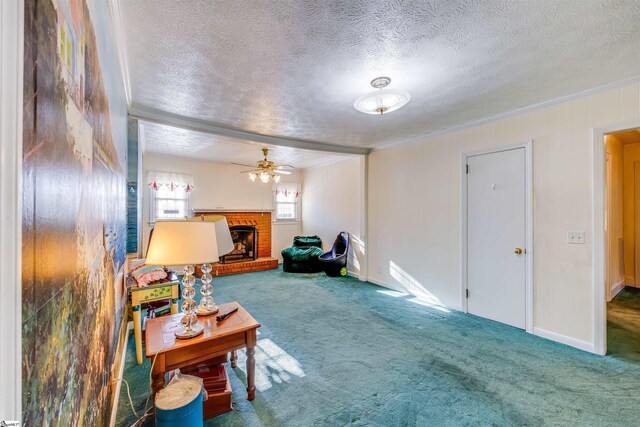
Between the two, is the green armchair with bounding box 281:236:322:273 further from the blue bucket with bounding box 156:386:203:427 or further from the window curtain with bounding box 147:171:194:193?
the blue bucket with bounding box 156:386:203:427

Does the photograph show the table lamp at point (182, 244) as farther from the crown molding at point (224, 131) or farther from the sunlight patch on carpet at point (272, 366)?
the crown molding at point (224, 131)

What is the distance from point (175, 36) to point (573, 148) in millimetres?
3751

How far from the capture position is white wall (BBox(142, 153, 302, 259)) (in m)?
5.64

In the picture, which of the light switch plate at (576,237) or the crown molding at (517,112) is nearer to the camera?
the crown molding at (517,112)

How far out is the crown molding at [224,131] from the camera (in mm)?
3164

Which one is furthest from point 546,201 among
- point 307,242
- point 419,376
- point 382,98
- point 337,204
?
point 307,242

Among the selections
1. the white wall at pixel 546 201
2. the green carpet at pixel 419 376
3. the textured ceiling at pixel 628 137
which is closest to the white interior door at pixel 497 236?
the white wall at pixel 546 201

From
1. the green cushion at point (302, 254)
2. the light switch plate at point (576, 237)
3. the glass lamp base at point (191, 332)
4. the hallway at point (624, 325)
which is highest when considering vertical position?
the light switch plate at point (576, 237)

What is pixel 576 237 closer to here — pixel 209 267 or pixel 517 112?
pixel 517 112

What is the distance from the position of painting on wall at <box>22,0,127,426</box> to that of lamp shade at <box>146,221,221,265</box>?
335 millimetres

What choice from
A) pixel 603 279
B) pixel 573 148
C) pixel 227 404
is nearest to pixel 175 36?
pixel 227 404

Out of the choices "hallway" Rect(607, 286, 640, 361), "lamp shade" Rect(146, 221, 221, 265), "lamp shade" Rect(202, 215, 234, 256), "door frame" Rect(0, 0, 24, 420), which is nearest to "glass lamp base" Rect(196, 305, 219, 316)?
"lamp shade" Rect(202, 215, 234, 256)

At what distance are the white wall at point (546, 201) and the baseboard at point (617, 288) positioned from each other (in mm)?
2418

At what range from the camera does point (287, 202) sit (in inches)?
299
